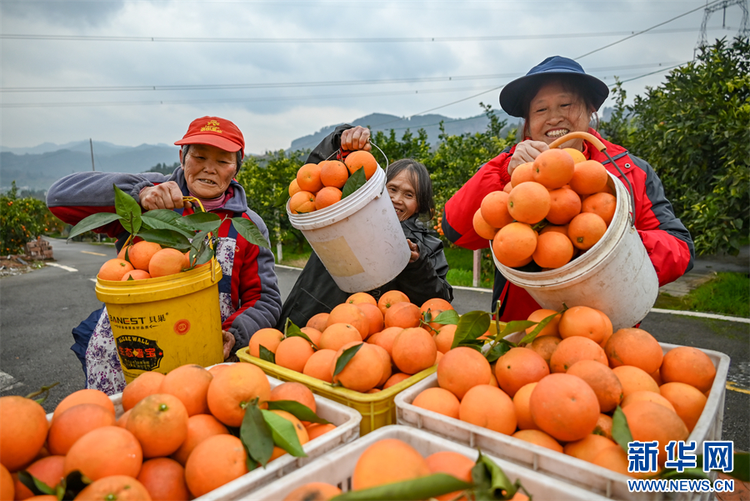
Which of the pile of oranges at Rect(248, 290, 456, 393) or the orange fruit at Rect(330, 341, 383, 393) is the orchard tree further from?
the orange fruit at Rect(330, 341, 383, 393)

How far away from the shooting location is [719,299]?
6207 millimetres

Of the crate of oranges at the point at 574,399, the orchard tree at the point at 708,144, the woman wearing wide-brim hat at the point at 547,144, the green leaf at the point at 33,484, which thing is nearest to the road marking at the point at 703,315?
the orchard tree at the point at 708,144

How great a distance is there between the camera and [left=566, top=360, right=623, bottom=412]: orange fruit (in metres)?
1.14

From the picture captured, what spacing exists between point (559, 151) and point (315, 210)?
107 centimetres

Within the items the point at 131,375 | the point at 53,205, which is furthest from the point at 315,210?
the point at 53,205

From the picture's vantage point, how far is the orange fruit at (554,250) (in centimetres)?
134

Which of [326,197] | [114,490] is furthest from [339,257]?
[114,490]

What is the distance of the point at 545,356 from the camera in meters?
1.38

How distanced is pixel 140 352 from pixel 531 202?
1.47 metres

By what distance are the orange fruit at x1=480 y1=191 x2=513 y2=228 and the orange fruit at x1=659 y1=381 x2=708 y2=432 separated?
68cm

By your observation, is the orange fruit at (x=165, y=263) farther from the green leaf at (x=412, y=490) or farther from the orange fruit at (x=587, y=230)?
the orange fruit at (x=587, y=230)

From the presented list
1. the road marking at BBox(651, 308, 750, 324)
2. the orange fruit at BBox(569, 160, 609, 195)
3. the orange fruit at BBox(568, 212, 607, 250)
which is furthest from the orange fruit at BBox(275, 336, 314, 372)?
the road marking at BBox(651, 308, 750, 324)

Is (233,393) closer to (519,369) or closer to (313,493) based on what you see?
(313,493)

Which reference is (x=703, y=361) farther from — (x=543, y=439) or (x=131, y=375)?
(x=131, y=375)
